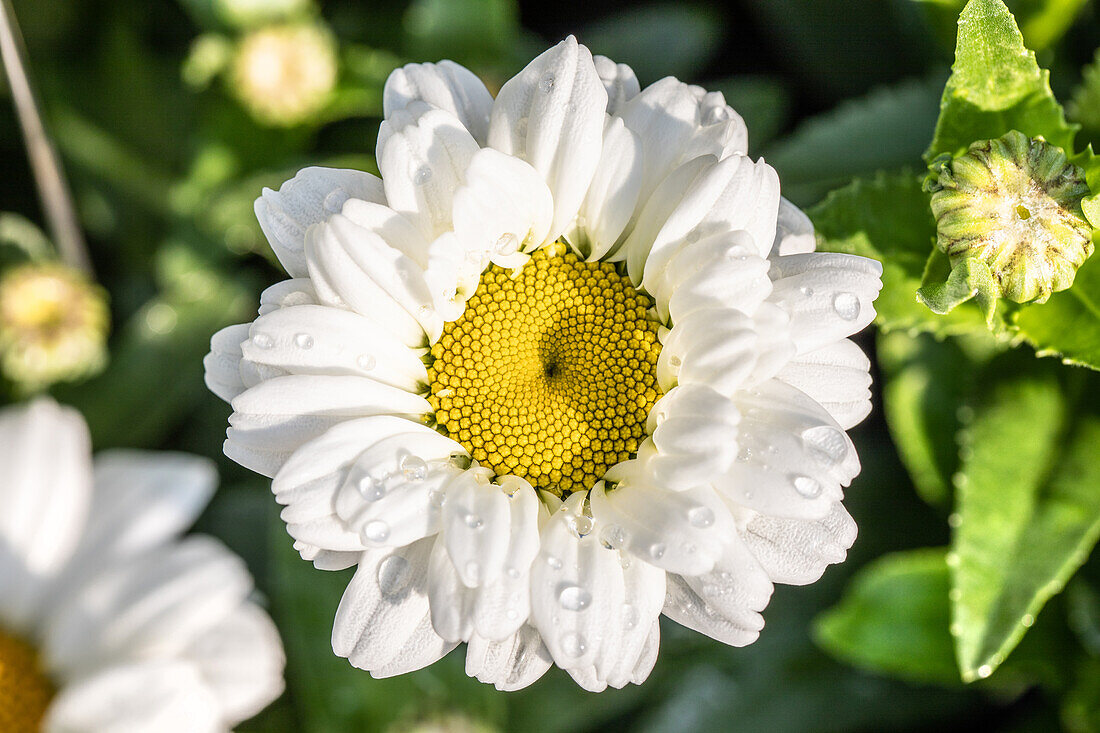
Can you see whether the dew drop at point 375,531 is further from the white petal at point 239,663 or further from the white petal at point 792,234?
the white petal at point 239,663

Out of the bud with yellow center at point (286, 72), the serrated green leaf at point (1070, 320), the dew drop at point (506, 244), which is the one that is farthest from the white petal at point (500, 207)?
the bud with yellow center at point (286, 72)

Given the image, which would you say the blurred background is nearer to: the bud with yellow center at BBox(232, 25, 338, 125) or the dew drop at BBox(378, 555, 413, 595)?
the bud with yellow center at BBox(232, 25, 338, 125)

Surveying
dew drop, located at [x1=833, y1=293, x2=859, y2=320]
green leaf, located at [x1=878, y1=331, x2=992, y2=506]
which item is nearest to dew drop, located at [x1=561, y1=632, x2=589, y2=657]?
dew drop, located at [x1=833, y1=293, x2=859, y2=320]

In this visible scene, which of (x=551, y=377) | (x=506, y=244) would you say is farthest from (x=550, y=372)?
(x=506, y=244)

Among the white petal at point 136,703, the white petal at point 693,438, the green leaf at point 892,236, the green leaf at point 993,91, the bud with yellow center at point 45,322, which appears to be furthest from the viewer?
the bud with yellow center at point 45,322

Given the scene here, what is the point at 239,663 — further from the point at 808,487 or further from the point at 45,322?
the point at 808,487
